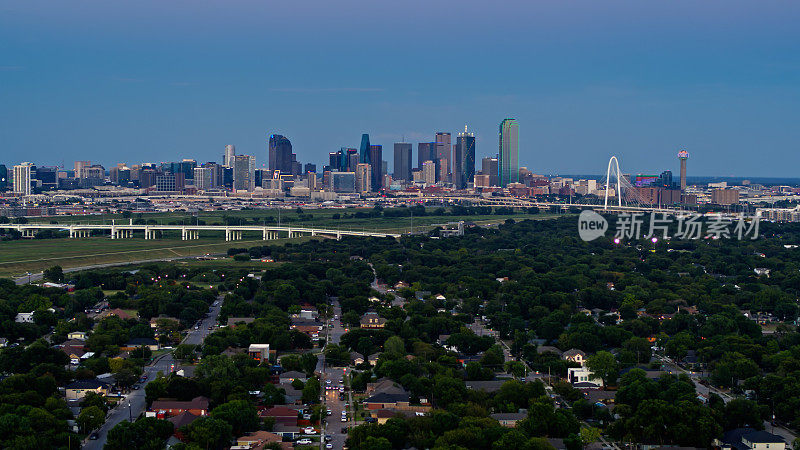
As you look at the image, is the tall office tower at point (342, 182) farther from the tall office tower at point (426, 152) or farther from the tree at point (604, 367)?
the tree at point (604, 367)

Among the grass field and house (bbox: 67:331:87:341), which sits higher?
the grass field

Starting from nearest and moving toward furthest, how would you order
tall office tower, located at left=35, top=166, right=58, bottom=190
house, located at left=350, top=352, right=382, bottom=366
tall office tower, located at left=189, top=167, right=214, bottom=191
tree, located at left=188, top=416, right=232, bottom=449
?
tree, located at left=188, top=416, right=232, bottom=449 < house, located at left=350, top=352, right=382, bottom=366 < tall office tower, located at left=35, top=166, right=58, bottom=190 < tall office tower, located at left=189, top=167, right=214, bottom=191

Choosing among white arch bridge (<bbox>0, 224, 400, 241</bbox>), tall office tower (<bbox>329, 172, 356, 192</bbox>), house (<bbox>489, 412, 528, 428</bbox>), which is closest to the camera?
house (<bbox>489, 412, 528, 428</bbox>)

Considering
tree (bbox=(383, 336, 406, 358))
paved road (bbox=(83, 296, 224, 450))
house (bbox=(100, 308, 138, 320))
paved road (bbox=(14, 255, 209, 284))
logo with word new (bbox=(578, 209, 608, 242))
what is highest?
logo with word new (bbox=(578, 209, 608, 242))

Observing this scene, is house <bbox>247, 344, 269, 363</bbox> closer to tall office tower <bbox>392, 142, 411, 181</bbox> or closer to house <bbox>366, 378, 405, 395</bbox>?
house <bbox>366, 378, 405, 395</bbox>

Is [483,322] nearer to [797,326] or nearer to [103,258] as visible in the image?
[797,326]

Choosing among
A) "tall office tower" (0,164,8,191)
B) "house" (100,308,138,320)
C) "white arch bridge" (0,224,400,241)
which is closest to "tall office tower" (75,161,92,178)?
"tall office tower" (0,164,8,191)

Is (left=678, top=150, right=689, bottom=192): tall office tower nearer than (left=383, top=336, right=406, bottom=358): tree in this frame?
No

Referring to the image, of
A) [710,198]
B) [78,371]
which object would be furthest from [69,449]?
[710,198]
